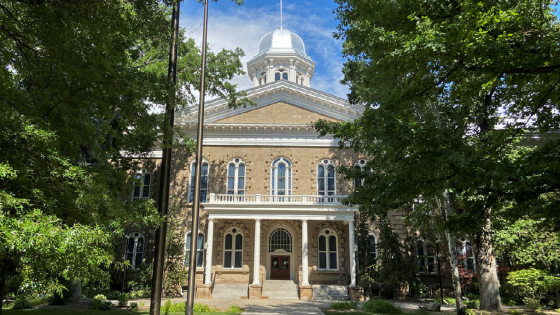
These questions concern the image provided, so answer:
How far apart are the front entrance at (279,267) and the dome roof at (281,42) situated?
84.0 feet

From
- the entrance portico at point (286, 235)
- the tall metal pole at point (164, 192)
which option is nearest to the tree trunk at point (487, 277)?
the entrance portico at point (286, 235)

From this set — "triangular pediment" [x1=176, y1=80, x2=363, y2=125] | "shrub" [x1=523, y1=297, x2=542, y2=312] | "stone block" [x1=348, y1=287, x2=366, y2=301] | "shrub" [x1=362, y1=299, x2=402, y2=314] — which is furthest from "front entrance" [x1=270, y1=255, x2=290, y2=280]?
"shrub" [x1=523, y1=297, x2=542, y2=312]

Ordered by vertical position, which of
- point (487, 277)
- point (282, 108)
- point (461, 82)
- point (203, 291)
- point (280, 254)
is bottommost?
point (203, 291)

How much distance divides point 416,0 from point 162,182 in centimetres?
773

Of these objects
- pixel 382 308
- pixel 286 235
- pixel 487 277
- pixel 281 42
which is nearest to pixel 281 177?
pixel 286 235

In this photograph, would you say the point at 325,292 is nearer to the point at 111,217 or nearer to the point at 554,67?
the point at 111,217

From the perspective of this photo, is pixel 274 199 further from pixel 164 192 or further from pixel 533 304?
pixel 164 192

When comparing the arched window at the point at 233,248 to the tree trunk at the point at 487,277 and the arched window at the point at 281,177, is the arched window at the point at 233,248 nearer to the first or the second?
the arched window at the point at 281,177

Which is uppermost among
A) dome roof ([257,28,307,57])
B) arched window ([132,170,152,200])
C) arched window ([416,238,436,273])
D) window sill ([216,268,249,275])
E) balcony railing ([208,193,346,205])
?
dome roof ([257,28,307,57])

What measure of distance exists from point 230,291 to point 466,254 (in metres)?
16.1

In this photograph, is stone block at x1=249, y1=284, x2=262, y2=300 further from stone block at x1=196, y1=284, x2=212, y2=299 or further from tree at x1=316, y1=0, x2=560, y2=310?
tree at x1=316, y1=0, x2=560, y2=310

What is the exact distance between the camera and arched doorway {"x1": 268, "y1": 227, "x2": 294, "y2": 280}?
87.1ft

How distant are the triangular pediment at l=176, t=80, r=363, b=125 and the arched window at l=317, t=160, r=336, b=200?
3396mm

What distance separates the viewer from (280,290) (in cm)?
2459
